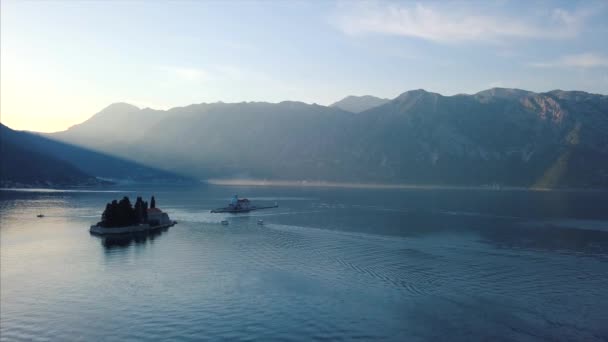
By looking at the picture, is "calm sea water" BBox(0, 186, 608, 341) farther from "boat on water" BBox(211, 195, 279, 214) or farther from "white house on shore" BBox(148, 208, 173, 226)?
"boat on water" BBox(211, 195, 279, 214)

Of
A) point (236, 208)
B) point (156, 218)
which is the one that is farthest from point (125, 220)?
point (236, 208)

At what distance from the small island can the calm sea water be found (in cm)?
564

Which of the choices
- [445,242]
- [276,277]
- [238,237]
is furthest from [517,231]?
[276,277]

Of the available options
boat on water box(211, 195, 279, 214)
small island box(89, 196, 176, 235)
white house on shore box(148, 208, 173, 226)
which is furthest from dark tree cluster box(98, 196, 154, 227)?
boat on water box(211, 195, 279, 214)

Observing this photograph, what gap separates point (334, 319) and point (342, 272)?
890 inches

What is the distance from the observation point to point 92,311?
52.8m

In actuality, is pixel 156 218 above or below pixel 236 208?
below

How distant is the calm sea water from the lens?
1893 inches

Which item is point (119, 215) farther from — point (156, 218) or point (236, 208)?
point (236, 208)

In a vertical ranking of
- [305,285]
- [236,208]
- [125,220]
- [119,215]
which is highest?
[119,215]

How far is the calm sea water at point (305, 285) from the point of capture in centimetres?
4809

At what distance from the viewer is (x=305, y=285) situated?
65.0 m

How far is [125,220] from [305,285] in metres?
71.2

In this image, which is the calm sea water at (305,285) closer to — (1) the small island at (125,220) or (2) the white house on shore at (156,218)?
(1) the small island at (125,220)
